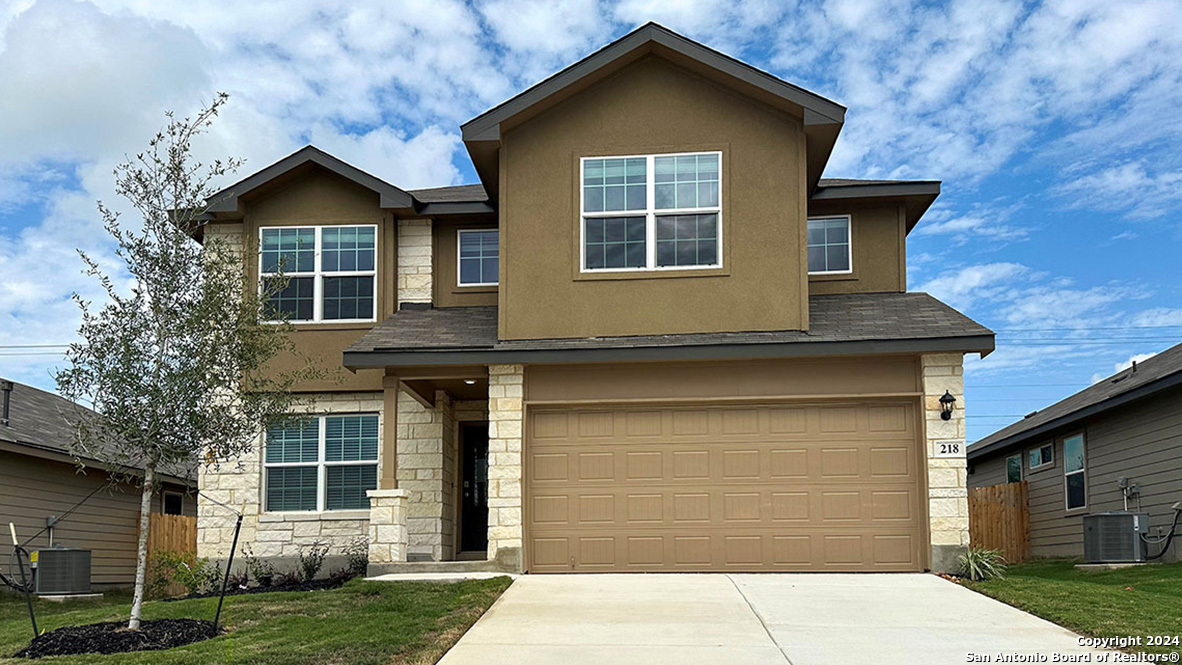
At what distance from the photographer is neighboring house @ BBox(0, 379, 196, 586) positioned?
18141mm

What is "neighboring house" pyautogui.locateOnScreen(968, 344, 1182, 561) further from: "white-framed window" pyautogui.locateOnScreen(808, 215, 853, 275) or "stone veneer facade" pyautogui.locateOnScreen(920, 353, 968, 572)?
"white-framed window" pyautogui.locateOnScreen(808, 215, 853, 275)

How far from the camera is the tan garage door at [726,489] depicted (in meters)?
13.9

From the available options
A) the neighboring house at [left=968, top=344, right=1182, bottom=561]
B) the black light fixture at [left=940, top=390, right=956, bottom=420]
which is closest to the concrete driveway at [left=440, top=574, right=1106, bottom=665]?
the black light fixture at [left=940, top=390, right=956, bottom=420]

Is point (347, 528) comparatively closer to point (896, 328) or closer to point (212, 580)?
point (212, 580)

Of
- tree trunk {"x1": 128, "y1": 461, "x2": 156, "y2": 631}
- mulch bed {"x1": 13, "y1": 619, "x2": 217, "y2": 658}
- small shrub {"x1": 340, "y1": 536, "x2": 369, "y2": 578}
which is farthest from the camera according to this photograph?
small shrub {"x1": 340, "y1": 536, "x2": 369, "y2": 578}

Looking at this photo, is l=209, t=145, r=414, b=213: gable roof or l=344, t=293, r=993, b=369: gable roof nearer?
l=344, t=293, r=993, b=369: gable roof

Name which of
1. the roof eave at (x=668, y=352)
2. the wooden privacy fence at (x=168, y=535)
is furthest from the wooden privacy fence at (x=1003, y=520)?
the wooden privacy fence at (x=168, y=535)

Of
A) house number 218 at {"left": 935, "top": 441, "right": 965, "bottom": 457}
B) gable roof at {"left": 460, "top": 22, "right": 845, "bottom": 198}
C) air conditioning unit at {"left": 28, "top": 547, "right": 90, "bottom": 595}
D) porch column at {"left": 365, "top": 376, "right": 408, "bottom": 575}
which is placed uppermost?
gable roof at {"left": 460, "top": 22, "right": 845, "bottom": 198}

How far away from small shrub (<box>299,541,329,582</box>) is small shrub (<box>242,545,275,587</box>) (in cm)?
44

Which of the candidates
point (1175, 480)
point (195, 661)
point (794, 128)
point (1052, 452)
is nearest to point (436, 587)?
point (195, 661)

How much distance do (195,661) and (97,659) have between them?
955 millimetres

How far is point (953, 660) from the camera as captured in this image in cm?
843

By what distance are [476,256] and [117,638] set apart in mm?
8531

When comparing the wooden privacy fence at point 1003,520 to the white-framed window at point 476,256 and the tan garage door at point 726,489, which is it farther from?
→ the white-framed window at point 476,256
